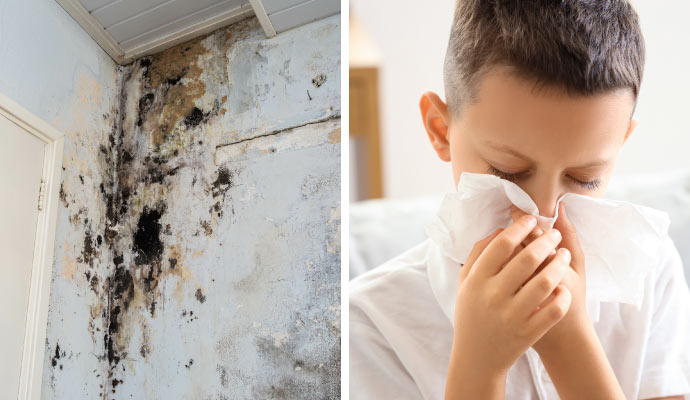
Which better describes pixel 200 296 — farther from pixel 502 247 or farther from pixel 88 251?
pixel 502 247

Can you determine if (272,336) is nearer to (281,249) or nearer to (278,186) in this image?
(281,249)

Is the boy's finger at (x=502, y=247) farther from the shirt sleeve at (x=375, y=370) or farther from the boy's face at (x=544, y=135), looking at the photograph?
the shirt sleeve at (x=375, y=370)

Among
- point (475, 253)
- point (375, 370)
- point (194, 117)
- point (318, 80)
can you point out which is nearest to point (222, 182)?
point (194, 117)

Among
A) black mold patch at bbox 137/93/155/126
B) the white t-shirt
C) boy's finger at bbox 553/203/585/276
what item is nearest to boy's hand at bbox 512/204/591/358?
boy's finger at bbox 553/203/585/276

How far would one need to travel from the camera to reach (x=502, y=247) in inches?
16.0

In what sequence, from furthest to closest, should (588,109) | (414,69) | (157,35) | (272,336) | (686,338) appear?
(157,35) → (414,69) → (272,336) → (686,338) → (588,109)

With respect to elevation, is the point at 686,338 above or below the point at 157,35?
below

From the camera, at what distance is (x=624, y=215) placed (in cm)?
48

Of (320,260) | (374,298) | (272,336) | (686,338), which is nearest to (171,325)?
(272,336)

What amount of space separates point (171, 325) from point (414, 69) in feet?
2.86

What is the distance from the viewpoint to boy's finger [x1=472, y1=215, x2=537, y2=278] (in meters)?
0.41

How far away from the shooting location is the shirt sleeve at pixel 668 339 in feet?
1.95

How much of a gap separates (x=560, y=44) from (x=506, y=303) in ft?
0.73

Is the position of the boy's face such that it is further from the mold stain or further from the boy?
the mold stain
